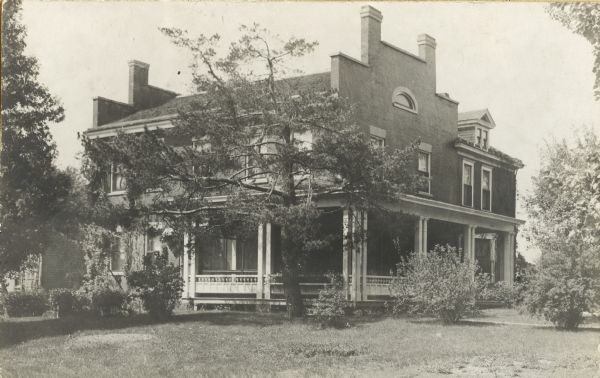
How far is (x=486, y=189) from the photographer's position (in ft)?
107

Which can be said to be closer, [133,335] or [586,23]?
[586,23]

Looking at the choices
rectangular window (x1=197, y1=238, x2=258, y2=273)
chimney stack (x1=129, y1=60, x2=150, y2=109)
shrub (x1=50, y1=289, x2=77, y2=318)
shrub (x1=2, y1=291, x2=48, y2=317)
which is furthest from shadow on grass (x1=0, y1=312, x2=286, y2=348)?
chimney stack (x1=129, y1=60, x2=150, y2=109)

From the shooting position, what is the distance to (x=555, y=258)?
17.5m

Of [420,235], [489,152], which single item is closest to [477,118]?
[489,152]

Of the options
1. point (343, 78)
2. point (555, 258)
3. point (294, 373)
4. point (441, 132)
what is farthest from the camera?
point (441, 132)

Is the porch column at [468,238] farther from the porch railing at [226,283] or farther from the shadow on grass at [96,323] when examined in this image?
the shadow on grass at [96,323]

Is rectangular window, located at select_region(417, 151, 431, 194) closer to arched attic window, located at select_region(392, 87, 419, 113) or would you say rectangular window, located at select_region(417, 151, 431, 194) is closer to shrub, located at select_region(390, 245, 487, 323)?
arched attic window, located at select_region(392, 87, 419, 113)

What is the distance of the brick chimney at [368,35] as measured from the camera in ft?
81.4

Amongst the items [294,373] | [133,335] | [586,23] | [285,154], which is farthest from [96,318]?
[586,23]

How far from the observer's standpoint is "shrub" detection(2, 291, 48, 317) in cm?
2241

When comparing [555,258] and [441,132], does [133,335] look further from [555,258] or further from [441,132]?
[441,132]

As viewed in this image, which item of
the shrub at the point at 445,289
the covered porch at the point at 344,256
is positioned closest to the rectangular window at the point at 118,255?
the covered porch at the point at 344,256

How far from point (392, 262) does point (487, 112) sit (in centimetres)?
1013

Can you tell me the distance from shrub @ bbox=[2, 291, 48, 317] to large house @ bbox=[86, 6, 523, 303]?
4291 mm
